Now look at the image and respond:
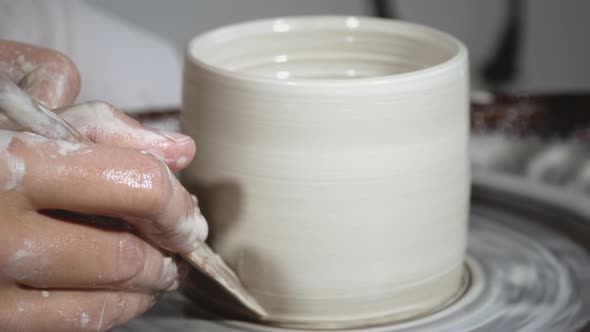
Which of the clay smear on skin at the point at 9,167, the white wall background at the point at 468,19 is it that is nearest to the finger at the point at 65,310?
the clay smear on skin at the point at 9,167

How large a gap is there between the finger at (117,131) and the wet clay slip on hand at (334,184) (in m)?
0.08

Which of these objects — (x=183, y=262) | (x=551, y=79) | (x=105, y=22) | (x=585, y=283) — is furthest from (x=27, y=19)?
(x=551, y=79)

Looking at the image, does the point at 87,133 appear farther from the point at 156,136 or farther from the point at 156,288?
the point at 156,288

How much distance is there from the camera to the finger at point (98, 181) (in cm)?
64

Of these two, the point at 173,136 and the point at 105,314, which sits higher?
the point at 173,136

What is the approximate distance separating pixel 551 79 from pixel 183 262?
2.54 meters

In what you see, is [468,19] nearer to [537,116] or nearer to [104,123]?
[537,116]

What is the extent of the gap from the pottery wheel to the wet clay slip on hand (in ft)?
0.11

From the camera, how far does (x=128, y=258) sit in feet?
2.35

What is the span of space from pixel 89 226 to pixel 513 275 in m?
0.50

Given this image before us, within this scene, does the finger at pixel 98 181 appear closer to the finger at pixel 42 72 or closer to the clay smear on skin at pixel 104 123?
the clay smear on skin at pixel 104 123

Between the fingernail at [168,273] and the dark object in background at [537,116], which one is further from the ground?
the fingernail at [168,273]

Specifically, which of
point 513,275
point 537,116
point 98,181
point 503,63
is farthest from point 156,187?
point 503,63

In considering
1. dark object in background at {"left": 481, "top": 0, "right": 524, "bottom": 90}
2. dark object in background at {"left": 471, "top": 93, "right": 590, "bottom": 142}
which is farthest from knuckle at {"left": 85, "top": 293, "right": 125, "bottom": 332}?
dark object in background at {"left": 481, "top": 0, "right": 524, "bottom": 90}
